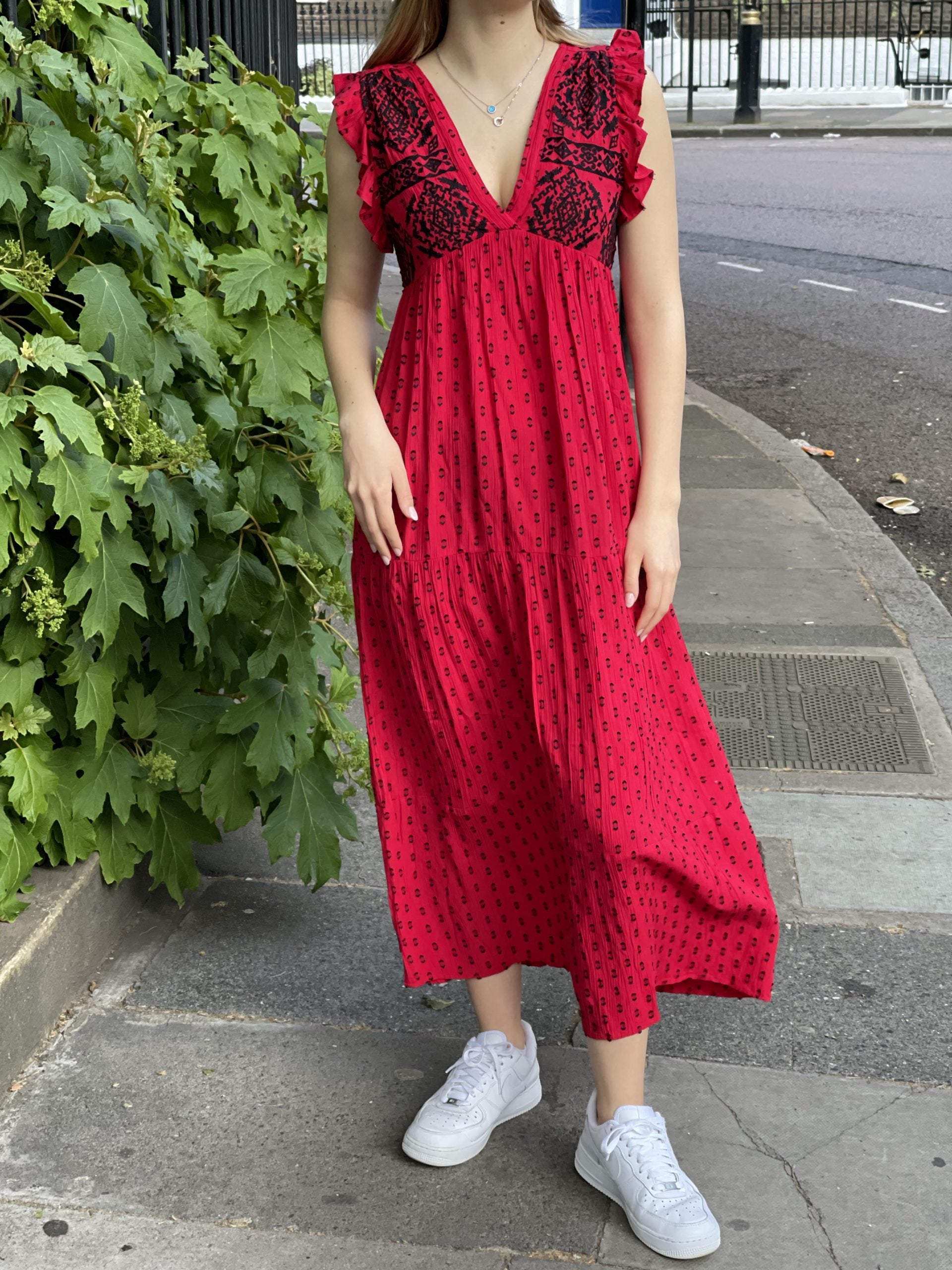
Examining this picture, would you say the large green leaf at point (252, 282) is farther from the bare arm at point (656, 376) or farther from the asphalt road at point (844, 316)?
the asphalt road at point (844, 316)

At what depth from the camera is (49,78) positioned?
8.54ft

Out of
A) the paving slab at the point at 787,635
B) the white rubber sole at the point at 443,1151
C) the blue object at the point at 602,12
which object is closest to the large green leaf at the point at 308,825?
the white rubber sole at the point at 443,1151

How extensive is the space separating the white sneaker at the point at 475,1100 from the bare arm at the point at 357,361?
3.03 feet

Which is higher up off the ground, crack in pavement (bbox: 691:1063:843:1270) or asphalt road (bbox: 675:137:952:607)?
asphalt road (bbox: 675:137:952:607)

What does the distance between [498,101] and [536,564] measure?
67cm

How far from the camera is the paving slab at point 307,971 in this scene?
2.91 m

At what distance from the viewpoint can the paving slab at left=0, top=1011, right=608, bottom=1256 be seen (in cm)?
235

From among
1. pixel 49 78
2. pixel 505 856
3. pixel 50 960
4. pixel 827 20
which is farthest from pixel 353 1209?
pixel 827 20

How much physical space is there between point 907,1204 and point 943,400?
655 centimetres

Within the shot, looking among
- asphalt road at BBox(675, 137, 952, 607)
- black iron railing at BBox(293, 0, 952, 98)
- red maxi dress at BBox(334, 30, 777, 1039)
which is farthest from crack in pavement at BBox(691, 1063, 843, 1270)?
black iron railing at BBox(293, 0, 952, 98)

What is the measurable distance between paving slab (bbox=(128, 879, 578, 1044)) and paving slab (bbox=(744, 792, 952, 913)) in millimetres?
725

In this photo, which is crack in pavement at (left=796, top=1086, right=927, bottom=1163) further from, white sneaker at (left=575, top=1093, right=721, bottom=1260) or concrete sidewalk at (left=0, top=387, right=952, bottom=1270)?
white sneaker at (left=575, top=1093, right=721, bottom=1260)

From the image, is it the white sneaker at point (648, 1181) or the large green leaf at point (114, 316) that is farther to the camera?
the large green leaf at point (114, 316)

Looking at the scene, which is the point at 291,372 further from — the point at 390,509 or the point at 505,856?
the point at 505,856
